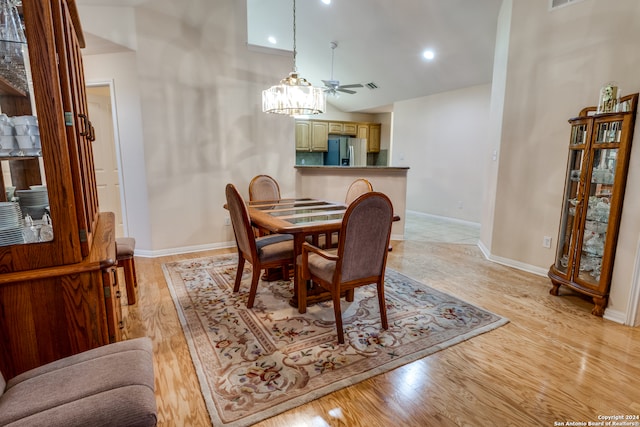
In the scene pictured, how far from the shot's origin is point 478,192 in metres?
5.73

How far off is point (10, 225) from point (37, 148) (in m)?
0.31

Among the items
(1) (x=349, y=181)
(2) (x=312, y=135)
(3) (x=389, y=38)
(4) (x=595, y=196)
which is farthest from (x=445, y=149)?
(4) (x=595, y=196)

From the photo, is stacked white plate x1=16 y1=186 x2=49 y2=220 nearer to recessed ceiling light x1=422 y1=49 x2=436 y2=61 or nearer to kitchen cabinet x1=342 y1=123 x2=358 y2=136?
recessed ceiling light x1=422 y1=49 x2=436 y2=61

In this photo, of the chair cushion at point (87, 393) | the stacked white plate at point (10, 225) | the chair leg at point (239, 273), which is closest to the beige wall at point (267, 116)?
the chair leg at point (239, 273)

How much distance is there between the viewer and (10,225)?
1265 mm

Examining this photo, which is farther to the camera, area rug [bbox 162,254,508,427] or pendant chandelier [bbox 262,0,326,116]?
pendant chandelier [bbox 262,0,326,116]

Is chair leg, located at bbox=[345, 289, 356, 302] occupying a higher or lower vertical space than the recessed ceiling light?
lower

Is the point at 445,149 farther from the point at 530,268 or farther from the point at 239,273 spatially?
the point at 239,273

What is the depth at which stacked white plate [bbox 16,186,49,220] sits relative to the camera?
4.18 ft

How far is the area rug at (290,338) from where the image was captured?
1699mm

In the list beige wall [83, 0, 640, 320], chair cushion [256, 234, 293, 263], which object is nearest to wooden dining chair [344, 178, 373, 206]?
chair cushion [256, 234, 293, 263]

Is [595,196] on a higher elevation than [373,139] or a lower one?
lower

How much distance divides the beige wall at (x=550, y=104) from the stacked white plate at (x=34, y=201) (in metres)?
3.43

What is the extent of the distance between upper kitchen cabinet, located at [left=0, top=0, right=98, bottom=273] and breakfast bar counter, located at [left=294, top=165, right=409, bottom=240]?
3476mm
